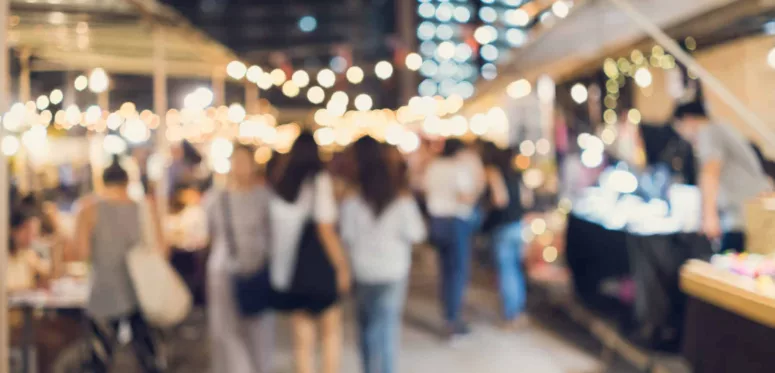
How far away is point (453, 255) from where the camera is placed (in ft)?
19.8

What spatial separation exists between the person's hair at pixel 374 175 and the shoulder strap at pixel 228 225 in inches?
31.5

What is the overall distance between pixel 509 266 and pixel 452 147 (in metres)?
1.24

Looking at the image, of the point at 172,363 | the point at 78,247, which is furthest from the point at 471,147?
the point at 78,247

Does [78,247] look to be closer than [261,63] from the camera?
Yes

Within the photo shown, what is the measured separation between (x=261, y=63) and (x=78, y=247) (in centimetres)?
609

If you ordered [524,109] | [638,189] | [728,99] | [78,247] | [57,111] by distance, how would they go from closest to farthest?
[728,99]
[78,247]
[638,189]
[57,111]
[524,109]

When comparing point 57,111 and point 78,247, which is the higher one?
point 57,111

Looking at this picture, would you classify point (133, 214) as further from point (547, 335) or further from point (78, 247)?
point (547, 335)

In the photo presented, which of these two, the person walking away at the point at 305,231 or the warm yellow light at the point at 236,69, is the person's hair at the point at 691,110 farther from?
the warm yellow light at the point at 236,69

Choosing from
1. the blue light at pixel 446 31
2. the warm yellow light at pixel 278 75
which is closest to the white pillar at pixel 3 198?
the warm yellow light at pixel 278 75

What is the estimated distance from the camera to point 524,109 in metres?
8.74

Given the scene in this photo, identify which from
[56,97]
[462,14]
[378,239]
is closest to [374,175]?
[378,239]

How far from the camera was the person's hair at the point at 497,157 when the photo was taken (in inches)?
255

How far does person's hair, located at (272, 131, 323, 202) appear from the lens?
400 cm
